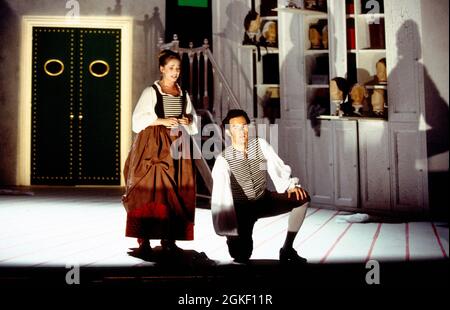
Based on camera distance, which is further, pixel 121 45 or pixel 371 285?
pixel 121 45

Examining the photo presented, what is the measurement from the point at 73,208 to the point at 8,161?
2812 millimetres

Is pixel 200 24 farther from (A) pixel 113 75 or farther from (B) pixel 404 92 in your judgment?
(B) pixel 404 92

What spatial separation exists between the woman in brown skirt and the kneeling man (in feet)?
1.32

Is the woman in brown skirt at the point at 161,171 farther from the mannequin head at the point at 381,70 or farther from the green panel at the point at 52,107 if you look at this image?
the green panel at the point at 52,107

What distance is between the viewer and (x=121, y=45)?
848 cm

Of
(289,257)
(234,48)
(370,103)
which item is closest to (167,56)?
(289,257)

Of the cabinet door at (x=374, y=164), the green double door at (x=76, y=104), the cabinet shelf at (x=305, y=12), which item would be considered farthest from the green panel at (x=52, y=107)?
the cabinet door at (x=374, y=164)

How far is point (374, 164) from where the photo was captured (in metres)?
5.72

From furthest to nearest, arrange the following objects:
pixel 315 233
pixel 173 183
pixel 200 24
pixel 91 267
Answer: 1. pixel 200 24
2. pixel 315 233
3. pixel 173 183
4. pixel 91 267

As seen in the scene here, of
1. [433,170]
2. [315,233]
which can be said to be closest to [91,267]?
[315,233]

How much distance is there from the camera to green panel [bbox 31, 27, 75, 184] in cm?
843

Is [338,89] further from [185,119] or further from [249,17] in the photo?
[185,119]

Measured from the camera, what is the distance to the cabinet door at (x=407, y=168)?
17.4 ft

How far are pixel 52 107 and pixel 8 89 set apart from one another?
29.1 inches
